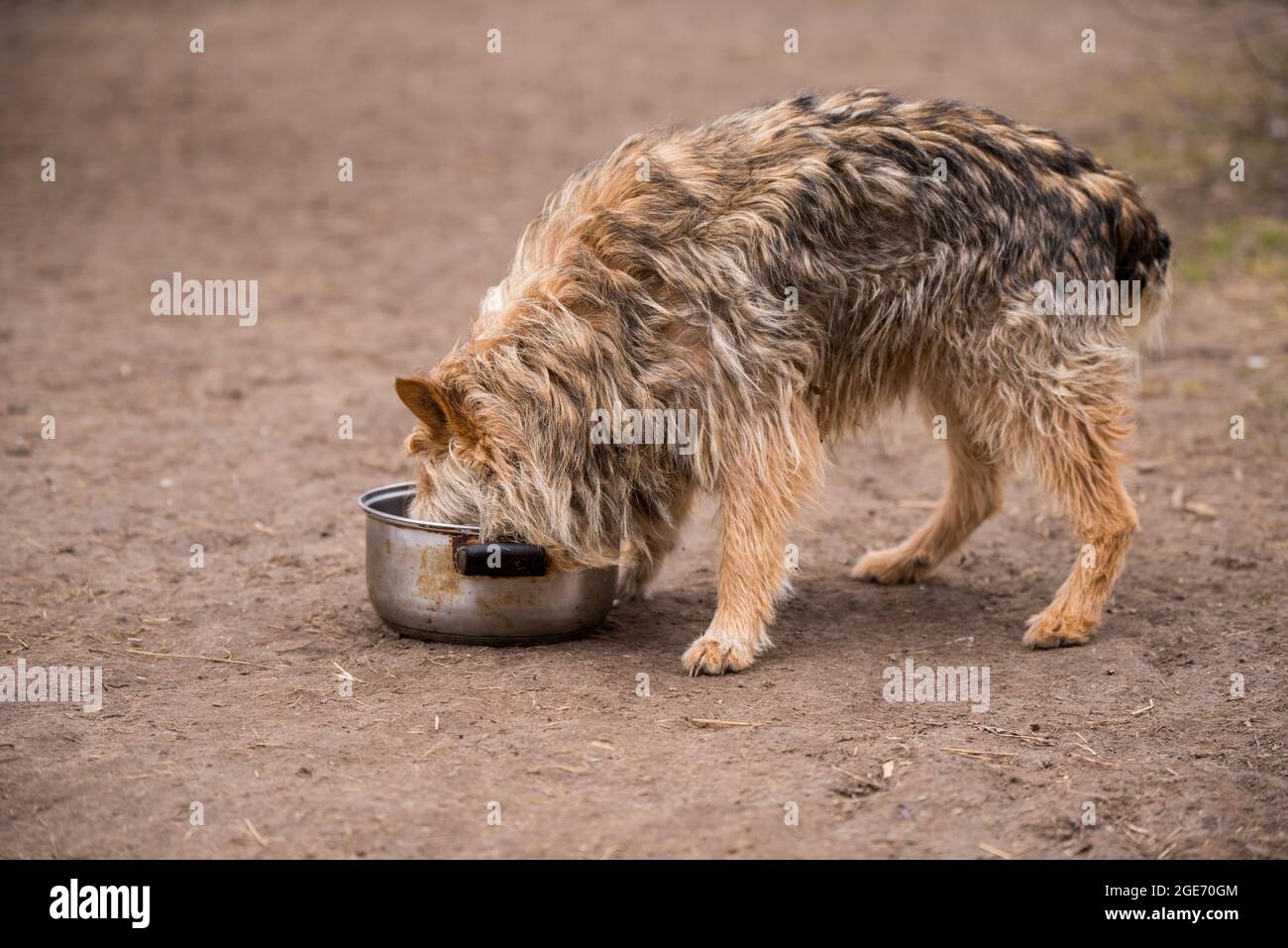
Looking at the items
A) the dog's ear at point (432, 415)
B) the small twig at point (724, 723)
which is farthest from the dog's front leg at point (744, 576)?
the dog's ear at point (432, 415)

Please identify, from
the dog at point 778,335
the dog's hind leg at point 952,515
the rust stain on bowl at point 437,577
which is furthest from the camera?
the dog's hind leg at point 952,515

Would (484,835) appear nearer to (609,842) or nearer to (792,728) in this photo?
(609,842)

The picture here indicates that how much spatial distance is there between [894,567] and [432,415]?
8.43 feet

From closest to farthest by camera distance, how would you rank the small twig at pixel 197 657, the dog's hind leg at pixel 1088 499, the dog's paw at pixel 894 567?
1. the small twig at pixel 197 657
2. the dog's hind leg at pixel 1088 499
3. the dog's paw at pixel 894 567

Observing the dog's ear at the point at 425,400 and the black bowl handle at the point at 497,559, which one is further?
the black bowl handle at the point at 497,559

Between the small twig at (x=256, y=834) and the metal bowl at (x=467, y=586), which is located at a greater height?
the metal bowl at (x=467, y=586)

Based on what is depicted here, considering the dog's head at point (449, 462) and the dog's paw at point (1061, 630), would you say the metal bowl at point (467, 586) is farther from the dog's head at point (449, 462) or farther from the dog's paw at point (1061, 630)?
the dog's paw at point (1061, 630)

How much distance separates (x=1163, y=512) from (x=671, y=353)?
11.2 ft

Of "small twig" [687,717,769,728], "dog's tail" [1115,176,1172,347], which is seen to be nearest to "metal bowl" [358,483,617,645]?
"small twig" [687,717,769,728]

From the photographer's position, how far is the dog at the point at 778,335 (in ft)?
16.1

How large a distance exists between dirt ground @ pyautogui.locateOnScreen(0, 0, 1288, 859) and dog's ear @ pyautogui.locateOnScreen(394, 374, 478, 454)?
0.87 meters

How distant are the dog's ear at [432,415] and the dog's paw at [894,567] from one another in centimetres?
236

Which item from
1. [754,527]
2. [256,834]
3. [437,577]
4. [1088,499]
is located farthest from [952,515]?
[256,834]

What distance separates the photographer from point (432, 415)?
4.81 meters
